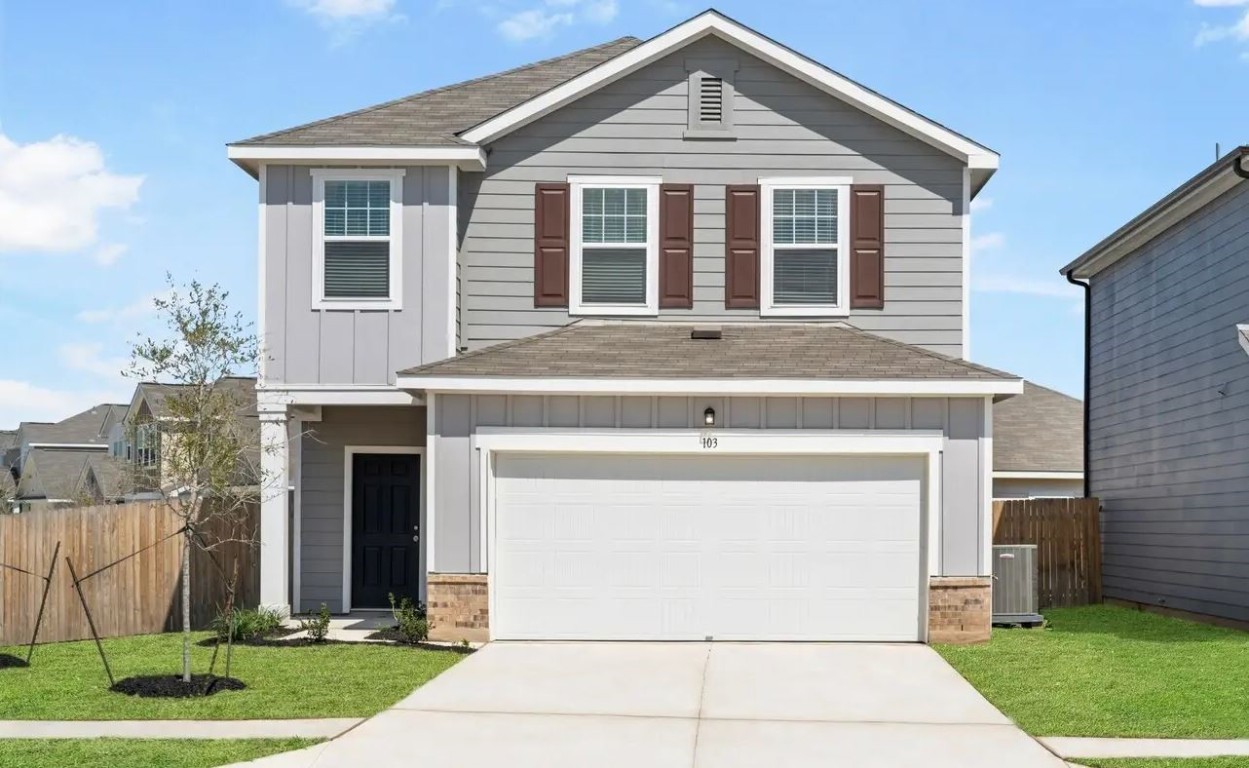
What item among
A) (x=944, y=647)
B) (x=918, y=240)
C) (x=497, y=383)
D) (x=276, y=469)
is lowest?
(x=944, y=647)

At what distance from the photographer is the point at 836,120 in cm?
1702

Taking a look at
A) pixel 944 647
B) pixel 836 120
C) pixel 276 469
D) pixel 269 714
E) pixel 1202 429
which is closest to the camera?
pixel 269 714

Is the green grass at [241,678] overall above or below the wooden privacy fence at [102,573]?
below

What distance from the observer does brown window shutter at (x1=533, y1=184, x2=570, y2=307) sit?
55.4 feet

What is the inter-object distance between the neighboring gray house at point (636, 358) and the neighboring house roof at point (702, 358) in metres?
0.05

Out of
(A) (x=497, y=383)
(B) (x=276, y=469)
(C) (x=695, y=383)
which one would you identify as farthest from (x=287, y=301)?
(C) (x=695, y=383)

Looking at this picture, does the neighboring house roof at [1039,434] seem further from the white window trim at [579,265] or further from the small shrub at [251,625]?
the small shrub at [251,625]

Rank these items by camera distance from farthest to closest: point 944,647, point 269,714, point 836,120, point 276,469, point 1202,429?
point 1202,429, point 836,120, point 276,469, point 944,647, point 269,714

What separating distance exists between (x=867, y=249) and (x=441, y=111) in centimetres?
557

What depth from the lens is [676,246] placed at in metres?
16.9

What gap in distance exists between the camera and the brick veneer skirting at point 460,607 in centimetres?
1491

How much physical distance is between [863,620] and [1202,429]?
643cm

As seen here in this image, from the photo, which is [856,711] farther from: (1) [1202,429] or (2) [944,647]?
(1) [1202,429]

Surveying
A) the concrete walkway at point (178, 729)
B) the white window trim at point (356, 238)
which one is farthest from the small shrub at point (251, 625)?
the concrete walkway at point (178, 729)
